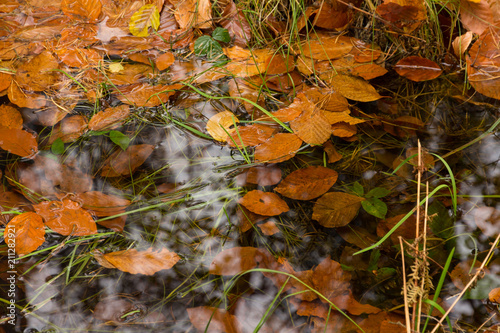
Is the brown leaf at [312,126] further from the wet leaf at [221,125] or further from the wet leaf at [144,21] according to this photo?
the wet leaf at [144,21]

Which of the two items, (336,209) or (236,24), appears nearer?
(336,209)

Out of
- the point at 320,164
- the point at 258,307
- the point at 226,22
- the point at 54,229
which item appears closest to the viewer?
the point at 258,307

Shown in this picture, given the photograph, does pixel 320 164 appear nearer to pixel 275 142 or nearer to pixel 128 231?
pixel 275 142

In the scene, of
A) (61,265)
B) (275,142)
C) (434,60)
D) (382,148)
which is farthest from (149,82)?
(434,60)

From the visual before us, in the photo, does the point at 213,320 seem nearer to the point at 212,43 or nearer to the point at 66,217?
the point at 66,217

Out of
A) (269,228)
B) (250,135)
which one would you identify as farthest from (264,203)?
(250,135)

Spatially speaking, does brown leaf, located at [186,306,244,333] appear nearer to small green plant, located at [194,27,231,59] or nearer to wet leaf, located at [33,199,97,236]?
wet leaf, located at [33,199,97,236]

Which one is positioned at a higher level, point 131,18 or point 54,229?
point 131,18
